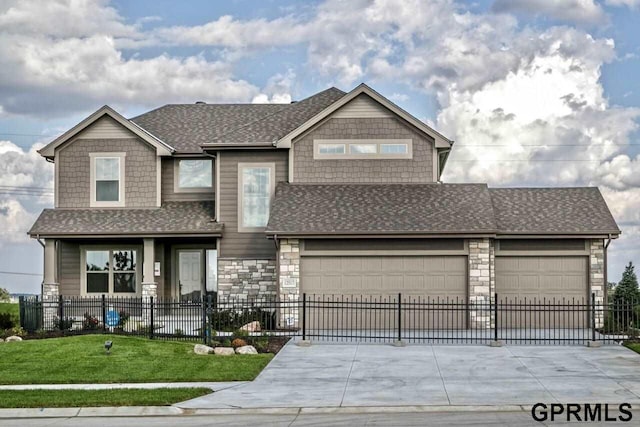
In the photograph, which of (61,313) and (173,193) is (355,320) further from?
(173,193)

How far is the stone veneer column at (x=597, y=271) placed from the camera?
29.5 meters

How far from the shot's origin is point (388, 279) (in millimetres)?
29250

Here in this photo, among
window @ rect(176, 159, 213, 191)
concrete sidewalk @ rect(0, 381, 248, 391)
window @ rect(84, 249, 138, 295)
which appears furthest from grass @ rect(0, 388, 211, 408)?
window @ rect(176, 159, 213, 191)

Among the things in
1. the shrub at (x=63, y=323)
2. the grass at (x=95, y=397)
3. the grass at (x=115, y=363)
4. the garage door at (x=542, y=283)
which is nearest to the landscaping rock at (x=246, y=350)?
the grass at (x=115, y=363)

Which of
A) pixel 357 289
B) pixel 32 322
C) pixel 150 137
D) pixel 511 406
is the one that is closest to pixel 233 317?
pixel 357 289

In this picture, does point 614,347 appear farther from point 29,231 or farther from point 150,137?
point 29,231

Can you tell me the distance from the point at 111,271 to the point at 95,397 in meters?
17.9

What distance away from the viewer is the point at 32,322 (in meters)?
28.3

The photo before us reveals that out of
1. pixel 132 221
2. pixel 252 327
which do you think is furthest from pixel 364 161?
pixel 132 221

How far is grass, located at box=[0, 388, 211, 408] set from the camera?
16219 mm

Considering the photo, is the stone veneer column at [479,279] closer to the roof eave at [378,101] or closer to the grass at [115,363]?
the roof eave at [378,101]

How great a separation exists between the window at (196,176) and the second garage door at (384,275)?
22.7 feet

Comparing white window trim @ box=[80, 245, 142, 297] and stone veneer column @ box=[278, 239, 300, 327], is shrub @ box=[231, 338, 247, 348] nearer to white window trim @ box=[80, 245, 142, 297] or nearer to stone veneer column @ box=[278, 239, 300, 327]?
stone veneer column @ box=[278, 239, 300, 327]

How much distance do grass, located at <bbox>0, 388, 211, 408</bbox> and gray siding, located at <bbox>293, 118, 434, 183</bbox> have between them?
15.7 metres
